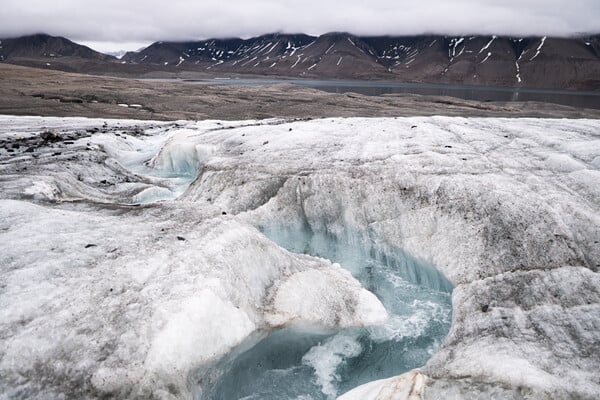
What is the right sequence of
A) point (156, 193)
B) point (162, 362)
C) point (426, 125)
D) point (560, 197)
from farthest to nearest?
point (426, 125) < point (156, 193) < point (560, 197) < point (162, 362)

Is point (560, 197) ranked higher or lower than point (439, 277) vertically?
higher

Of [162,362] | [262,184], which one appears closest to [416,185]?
[262,184]

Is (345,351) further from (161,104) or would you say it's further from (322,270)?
(161,104)

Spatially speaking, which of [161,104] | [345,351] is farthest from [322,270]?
[161,104]

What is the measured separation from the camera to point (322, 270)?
12.1 m

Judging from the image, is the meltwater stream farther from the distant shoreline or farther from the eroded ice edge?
the distant shoreline

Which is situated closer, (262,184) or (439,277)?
(439,277)

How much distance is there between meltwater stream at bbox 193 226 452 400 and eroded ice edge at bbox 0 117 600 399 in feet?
0.17

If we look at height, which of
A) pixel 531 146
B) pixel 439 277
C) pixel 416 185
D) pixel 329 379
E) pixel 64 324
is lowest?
pixel 329 379

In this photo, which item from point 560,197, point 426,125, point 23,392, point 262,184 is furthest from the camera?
point 426,125

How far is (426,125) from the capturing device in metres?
20.7

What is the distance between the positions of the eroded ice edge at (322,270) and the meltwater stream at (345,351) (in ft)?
0.17

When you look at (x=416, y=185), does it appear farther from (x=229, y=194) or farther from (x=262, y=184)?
(x=229, y=194)

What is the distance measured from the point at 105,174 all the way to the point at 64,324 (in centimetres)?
1522
